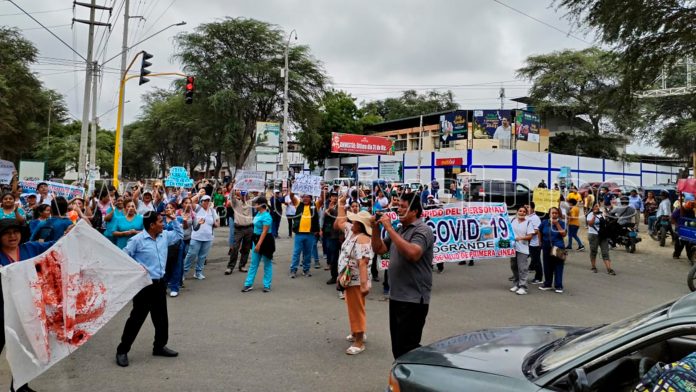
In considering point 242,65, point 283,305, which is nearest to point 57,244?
point 283,305

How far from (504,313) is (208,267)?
677 cm

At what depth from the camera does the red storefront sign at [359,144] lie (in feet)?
146

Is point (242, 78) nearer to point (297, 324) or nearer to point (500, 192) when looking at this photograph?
point (500, 192)

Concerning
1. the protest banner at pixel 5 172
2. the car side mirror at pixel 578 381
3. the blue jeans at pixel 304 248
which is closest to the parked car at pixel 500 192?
the blue jeans at pixel 304 248

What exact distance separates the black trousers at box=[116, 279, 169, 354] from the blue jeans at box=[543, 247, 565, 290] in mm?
7057

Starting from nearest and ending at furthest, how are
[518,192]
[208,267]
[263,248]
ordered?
[263,248], [208,267], [518,192]

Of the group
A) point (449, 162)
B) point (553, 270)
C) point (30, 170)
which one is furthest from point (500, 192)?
point (30, 170)

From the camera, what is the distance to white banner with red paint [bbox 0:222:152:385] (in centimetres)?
372

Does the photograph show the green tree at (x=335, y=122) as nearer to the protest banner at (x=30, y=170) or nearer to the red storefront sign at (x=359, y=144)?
the red storefront sign at (x=359, y=144)

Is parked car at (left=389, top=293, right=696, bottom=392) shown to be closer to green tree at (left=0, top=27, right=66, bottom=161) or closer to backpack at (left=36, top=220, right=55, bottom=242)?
backpack at (left=36, top=220, right=55, bottom=242)

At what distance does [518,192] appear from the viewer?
25359mm

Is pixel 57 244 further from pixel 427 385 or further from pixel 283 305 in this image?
pixel 283 305

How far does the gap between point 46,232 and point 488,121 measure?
40082 mm

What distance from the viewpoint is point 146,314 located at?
5176 mm
